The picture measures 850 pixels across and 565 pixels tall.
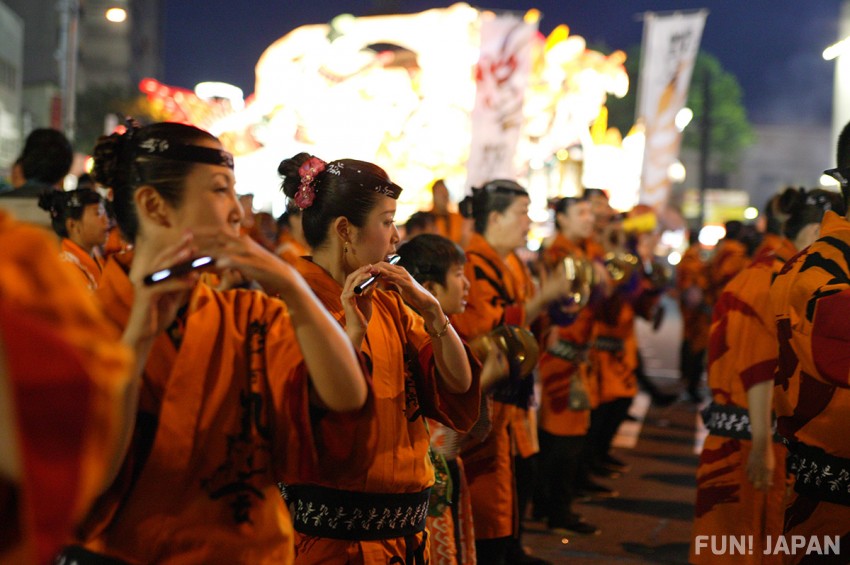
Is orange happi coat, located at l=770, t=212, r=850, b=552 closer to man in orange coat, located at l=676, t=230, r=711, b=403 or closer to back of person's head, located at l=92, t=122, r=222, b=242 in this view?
back of person's head, located at l=92, t=122, r=222, b=242

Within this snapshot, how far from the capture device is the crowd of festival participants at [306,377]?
4.12 ft

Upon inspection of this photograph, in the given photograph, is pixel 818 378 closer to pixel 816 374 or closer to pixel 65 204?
pixel 816 374

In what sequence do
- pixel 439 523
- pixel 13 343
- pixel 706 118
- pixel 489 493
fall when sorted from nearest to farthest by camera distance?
1. pixel 13 343
2. pixel 439 523
3. pixel 489 493
4. pixel 706 118

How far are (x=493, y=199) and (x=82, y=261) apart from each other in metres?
2.41

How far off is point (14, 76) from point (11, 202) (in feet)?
94.5

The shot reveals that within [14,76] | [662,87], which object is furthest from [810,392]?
[14,76]

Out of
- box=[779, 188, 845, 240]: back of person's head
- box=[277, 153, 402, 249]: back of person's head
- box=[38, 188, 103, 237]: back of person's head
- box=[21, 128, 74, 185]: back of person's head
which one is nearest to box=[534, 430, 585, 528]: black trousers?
box=[779, 188, 845, 240]: back of person's head

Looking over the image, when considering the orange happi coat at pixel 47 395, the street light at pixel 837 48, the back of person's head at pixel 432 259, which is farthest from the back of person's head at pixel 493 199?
the orange happi coat at pixel 47 395

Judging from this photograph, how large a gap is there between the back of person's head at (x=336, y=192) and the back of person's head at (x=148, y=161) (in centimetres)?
91

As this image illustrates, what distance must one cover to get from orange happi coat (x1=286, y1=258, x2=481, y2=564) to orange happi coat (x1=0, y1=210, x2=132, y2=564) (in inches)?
52.3

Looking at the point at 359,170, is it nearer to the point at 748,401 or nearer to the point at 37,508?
the point at 37,508

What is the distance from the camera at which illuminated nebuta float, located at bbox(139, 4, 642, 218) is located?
2566 centimetres

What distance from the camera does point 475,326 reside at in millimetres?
4969

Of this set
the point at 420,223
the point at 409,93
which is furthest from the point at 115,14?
the point at 420,223
